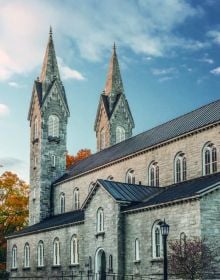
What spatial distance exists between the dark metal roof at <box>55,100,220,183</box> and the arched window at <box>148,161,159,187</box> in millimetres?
1833

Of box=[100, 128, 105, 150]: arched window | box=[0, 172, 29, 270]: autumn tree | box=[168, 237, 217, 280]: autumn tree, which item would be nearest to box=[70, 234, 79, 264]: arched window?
box=[168, 237, 217, 280]: autumn tree

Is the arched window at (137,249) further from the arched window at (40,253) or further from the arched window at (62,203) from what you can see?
the arched window at (62,203)

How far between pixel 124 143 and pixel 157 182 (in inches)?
474

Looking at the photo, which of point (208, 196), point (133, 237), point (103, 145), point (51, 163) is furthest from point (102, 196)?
point (103, 145)

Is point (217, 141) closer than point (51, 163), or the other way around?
point (217, 141)

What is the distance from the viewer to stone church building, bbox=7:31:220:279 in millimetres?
38812

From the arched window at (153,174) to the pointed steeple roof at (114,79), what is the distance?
2838 centimetres

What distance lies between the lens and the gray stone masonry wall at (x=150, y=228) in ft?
117

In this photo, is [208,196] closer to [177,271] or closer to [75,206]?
[177,271]

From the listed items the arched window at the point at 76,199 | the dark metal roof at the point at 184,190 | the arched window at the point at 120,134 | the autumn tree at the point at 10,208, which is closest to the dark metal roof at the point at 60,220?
the arched window at the point at 76,199

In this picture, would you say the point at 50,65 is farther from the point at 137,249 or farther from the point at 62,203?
the point at 137,249

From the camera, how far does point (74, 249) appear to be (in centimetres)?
5116

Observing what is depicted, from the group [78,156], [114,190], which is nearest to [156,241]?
[114,190]

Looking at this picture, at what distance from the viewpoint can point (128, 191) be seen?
44.5 metres
